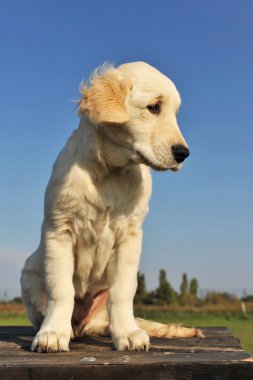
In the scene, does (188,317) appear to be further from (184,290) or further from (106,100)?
(106,100)

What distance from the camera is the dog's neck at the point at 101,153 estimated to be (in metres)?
4.36

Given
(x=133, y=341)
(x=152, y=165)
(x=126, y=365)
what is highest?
(x=152, y=165)

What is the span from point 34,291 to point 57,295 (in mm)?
733

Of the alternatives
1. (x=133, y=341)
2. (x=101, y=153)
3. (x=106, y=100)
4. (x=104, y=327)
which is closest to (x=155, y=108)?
(x=106, y=100)

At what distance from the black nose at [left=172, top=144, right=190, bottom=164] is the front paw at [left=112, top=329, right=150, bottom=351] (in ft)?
4.28

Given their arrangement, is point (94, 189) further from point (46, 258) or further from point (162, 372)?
point (162, 372)

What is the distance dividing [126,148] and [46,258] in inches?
41.3

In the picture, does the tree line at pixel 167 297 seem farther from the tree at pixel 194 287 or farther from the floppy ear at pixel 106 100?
the floppy ear at pixel 106 100

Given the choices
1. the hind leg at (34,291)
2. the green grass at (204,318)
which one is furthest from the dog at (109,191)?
the green grass at (204,318)

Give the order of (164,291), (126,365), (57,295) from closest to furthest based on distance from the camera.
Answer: (126,365) → (57,295) → (164,291)

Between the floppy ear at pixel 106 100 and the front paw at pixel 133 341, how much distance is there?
1550mm

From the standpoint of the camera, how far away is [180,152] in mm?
4105

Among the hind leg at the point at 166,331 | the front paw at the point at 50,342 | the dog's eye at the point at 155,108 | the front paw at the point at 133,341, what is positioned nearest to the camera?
the front paw at the point at 50,342

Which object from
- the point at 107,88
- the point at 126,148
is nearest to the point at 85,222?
the point at 126,148
